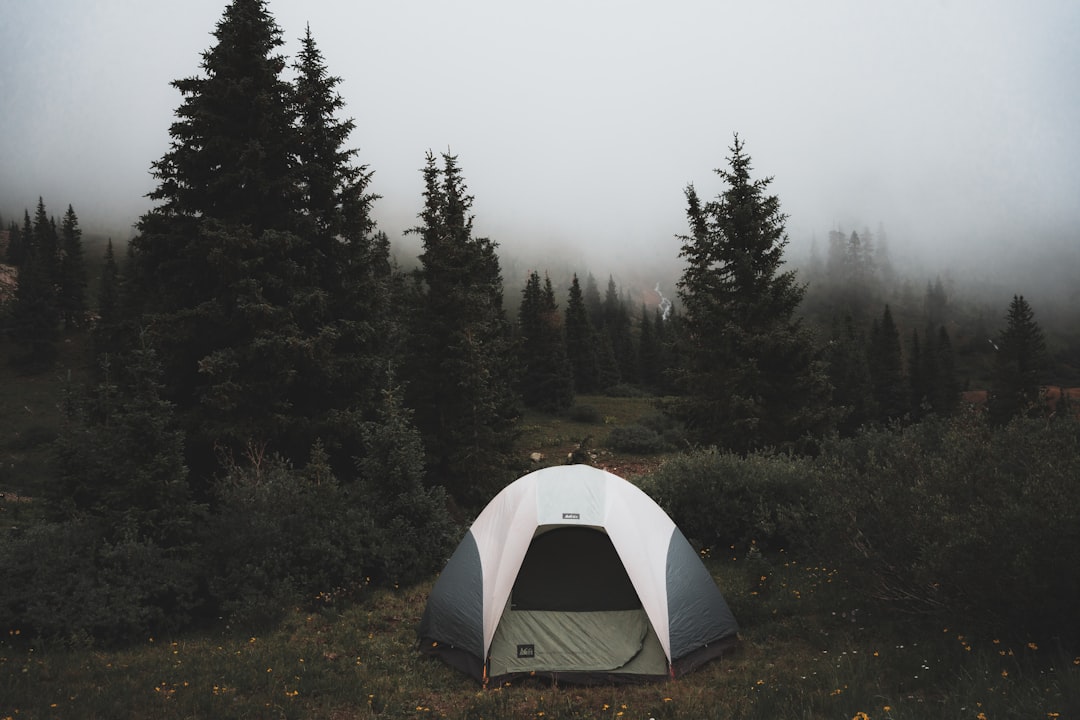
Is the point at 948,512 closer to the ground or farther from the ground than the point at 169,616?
farther from the ground

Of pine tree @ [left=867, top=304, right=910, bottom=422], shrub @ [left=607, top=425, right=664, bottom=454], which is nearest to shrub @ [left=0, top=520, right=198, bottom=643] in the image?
shrub @ [left=607, top=425, right=664, bottom=454]

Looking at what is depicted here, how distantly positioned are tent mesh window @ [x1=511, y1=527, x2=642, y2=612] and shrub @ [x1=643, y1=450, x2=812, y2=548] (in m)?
3.90

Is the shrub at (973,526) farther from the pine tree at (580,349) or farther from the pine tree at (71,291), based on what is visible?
the pine tree at (71,291)

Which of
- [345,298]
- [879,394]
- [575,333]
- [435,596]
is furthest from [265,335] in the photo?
[879,394]

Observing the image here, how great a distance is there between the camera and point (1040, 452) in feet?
19.2

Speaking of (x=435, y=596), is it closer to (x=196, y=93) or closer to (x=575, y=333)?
(x=196, y=93)

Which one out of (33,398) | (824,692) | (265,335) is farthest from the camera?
(33,398)

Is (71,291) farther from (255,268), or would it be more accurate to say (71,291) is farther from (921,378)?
(921,378)

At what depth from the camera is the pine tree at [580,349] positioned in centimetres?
6719

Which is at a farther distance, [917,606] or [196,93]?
[196,93]

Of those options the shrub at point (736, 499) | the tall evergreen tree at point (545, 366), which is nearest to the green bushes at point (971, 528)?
the shrub at point (736, 499)

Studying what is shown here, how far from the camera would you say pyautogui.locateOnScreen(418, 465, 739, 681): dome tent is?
6.98m

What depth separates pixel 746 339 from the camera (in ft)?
55.8

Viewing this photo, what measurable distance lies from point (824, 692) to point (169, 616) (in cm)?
853
